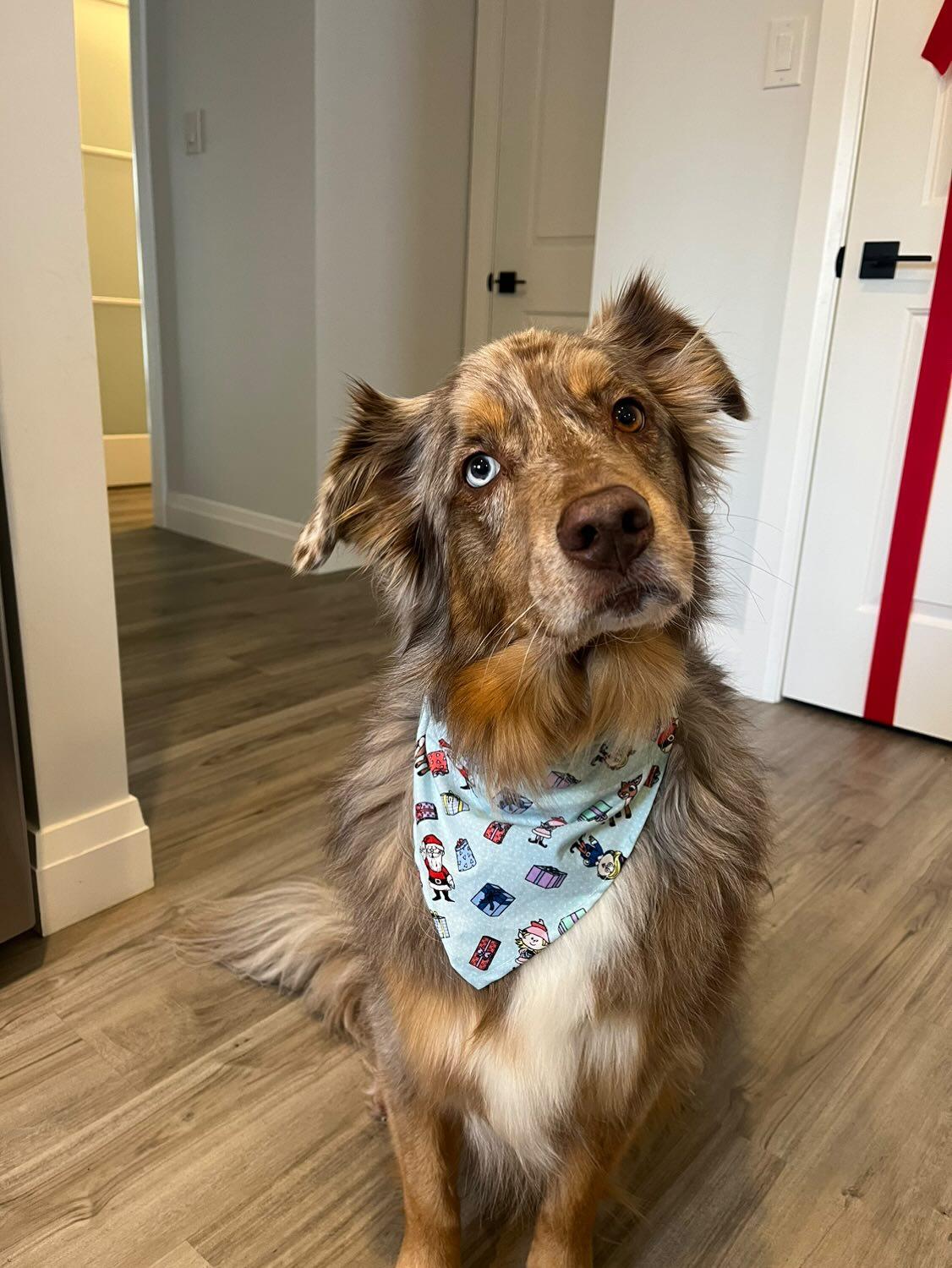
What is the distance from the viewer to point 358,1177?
129 centimetres

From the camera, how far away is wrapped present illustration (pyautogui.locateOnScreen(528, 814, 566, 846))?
106 centimetres

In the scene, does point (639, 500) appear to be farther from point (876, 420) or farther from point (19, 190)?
point (876, 420)

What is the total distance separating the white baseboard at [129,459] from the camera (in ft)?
19.2

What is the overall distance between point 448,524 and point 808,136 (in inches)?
82.4

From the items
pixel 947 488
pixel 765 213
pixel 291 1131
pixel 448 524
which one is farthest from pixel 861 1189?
pixel 765 213

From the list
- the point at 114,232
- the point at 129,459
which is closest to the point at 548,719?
the point at 129,459

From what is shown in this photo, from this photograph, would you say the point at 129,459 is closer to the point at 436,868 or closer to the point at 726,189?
the point at 726,189

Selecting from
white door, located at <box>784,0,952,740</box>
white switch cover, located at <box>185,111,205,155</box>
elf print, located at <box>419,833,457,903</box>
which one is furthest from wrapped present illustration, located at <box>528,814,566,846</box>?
white switch cover, located at <box>185,111,205,155</box>

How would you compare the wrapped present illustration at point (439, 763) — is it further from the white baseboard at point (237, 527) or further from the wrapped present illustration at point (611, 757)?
the white baseboard at point (237, 527)

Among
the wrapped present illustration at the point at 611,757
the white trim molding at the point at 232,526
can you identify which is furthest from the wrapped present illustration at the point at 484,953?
the white trim molding at the point at 232,526

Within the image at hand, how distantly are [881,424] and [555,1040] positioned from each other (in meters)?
2.17

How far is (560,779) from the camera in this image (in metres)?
1.07

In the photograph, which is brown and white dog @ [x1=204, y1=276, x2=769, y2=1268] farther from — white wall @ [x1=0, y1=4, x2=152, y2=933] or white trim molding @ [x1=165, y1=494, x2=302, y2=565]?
white trim molding @ [x1=165, y1=494, x2=302, y2=565]

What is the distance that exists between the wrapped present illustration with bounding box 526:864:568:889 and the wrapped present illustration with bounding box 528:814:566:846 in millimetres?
26
